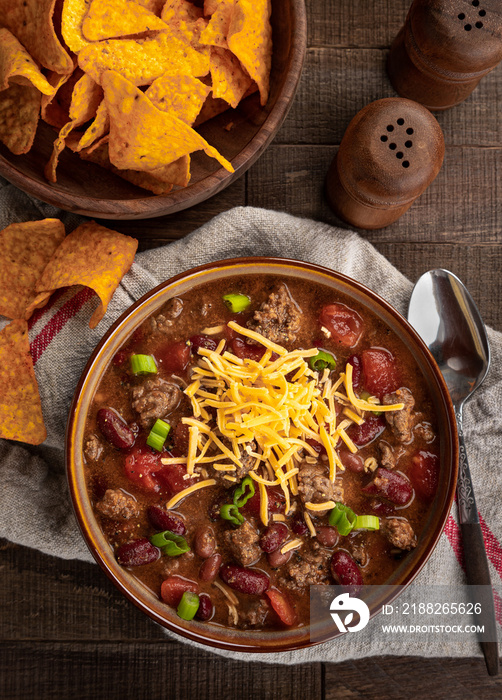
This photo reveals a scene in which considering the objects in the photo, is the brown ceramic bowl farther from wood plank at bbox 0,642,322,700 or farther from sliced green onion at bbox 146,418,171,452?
wood plank at bbox 0,642,322,700

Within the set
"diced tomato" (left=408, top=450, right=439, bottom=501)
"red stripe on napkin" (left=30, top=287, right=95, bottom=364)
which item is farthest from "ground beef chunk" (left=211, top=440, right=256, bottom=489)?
"red stripe on napkin" (left=30, top=287, right=95, bottom=364)

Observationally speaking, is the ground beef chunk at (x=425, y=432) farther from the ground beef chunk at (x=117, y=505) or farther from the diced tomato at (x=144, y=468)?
the ground beef chunk at (x=117, y=505)

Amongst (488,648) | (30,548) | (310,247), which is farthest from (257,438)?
(488,648)

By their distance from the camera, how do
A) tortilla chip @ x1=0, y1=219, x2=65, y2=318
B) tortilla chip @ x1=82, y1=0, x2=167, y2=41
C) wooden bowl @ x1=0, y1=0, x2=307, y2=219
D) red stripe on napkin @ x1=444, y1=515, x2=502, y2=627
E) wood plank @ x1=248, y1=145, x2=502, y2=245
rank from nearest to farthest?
tortilla chip @ x1=82, y1=0, x2=167, y2=41 → wooden bowl @ x1=0, y1=0, x2=307, y2=219 → tortilla chip @ x1=0, y1=219, x2=65, y2=318 → red stripe on napkin @ x1=444, y1=515, x2=502, y2=627 → wood plank @ x1=248, y1=145, x2=502, y2=245

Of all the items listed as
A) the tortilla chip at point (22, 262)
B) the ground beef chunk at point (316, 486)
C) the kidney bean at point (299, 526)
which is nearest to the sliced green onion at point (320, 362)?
the ground beef chunk at point (316, 486)

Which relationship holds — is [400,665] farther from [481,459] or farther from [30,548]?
[30,548]

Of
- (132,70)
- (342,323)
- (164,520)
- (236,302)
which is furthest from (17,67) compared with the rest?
(164,520)
